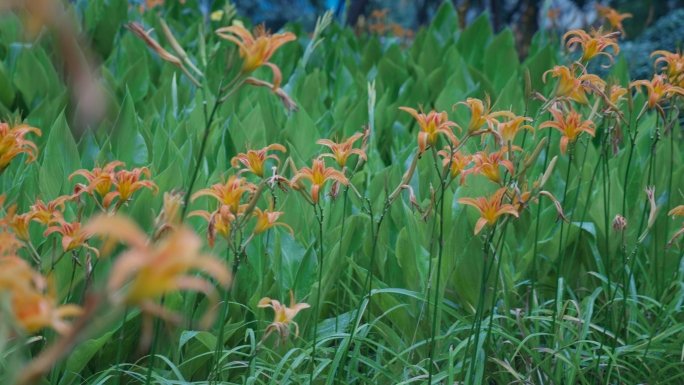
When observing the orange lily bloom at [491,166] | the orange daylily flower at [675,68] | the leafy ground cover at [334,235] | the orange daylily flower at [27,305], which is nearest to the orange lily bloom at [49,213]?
the leafy ground cover at [334,235]

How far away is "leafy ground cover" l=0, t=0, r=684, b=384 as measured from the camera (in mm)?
995

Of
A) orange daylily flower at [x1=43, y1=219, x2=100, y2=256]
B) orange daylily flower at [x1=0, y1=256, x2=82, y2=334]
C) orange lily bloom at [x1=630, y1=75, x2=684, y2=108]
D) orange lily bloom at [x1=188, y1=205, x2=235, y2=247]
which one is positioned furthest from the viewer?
orange lily bloom at [x1=630, y1=75, x2=684, y2=108]

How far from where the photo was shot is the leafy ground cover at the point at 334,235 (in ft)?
3.26

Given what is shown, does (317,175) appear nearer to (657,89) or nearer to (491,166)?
(491,166)

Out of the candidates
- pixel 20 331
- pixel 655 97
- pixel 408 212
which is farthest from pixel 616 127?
pixel 20 331

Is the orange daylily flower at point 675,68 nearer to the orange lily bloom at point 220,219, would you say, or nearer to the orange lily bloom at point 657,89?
the orange lily bloom at point 657,89

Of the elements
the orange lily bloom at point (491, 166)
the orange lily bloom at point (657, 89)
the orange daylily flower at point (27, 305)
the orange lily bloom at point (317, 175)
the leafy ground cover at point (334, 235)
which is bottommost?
the leafy ground cover at point (334, 235)

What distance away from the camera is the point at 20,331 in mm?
474

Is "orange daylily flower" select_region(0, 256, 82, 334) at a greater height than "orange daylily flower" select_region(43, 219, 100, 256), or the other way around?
"orange daylily flower" select_region(0, 256, 82, 334)

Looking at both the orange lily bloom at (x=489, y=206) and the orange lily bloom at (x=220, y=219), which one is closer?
the orange lily bloom at (x=220, y=219)

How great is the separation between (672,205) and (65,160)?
1.94 metres

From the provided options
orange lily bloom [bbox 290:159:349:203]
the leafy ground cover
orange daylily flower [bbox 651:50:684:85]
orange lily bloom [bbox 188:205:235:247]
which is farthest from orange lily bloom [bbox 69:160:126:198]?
orange daylily flower [bbox 651:50:684:85]

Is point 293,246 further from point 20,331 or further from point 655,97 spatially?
point 20,331

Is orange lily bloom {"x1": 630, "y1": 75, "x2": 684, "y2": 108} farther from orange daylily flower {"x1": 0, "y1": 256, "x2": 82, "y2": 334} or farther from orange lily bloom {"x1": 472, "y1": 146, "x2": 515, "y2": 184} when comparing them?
orange daylily flower {"x1": 0, "y1": 256, "x2": 82, "y2": 334}
